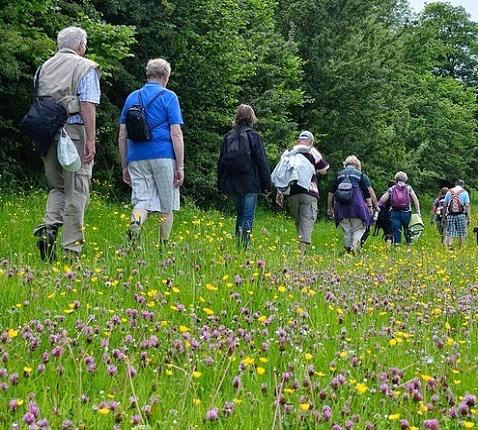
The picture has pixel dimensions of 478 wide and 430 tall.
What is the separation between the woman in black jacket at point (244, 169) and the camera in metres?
8.61

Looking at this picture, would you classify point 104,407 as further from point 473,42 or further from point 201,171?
point 473,42

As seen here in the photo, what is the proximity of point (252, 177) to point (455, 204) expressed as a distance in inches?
377

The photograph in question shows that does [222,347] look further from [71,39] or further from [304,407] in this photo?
[71,39]

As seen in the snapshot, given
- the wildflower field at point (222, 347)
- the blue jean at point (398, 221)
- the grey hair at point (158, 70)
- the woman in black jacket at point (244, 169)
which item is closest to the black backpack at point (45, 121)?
the wildflower field at point (222, 347)

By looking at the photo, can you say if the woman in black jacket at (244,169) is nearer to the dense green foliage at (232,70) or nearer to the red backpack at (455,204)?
the dense green foliage at (232,70)

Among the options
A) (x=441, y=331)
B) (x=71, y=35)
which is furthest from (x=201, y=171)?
(x=441, y=331)

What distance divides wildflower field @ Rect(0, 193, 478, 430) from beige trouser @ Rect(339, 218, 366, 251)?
604 centimetres

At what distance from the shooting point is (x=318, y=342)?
12.7 ft

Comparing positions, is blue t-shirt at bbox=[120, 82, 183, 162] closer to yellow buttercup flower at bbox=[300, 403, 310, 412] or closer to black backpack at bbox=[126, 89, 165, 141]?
black backpack at bbox=[126, 89, 165, 141]

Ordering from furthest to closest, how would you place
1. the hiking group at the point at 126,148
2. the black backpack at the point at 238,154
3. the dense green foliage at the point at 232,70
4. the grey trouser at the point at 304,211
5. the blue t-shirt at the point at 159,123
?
the dense green foliage at the point at 232,70
the grey trouser at the point at 304,211
the black backpack at the point at 238,154
the blue t-shirt at the point at 159,123
the hiking group at the point at 126,148

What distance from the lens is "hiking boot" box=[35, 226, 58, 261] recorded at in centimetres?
614

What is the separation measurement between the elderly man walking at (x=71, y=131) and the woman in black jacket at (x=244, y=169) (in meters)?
2.58

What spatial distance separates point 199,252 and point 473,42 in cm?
6735

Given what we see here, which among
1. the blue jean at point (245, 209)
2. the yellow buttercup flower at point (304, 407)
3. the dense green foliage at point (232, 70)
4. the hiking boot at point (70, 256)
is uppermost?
the dense green foliage at point (232, 70)
